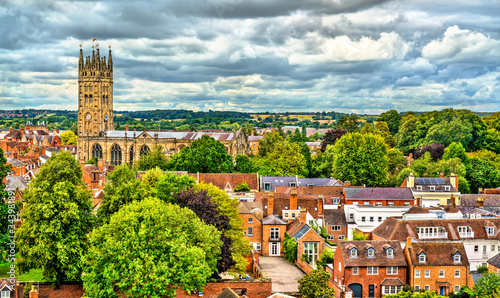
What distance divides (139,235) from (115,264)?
235 cm

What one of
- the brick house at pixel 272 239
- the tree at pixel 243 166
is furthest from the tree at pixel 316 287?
the tree at pixel 243 166

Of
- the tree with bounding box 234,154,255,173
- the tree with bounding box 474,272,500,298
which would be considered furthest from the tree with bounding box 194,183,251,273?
the tree with bounding box 234,154,255,173

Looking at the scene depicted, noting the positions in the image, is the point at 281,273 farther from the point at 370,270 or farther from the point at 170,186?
the point at 170,186

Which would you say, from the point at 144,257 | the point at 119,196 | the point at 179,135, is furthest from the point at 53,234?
the point at 179,135

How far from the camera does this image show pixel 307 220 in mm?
59156

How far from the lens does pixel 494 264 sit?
46875 millimetres

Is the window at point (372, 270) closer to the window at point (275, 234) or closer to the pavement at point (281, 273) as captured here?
the pavement at point (281, 273)

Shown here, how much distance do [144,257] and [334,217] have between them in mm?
31007

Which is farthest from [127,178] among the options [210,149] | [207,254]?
[210,149]

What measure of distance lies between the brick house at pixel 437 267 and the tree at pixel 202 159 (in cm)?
4606

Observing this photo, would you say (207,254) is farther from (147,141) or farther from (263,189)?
(147,141)

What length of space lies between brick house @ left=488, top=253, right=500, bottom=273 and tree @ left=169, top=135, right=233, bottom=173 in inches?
1907

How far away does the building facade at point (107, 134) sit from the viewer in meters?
123

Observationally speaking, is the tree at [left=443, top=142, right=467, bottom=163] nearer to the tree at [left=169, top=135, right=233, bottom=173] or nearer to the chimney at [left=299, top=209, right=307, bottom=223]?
the tree at [left=169, top=135, right=233, bottom=173]
